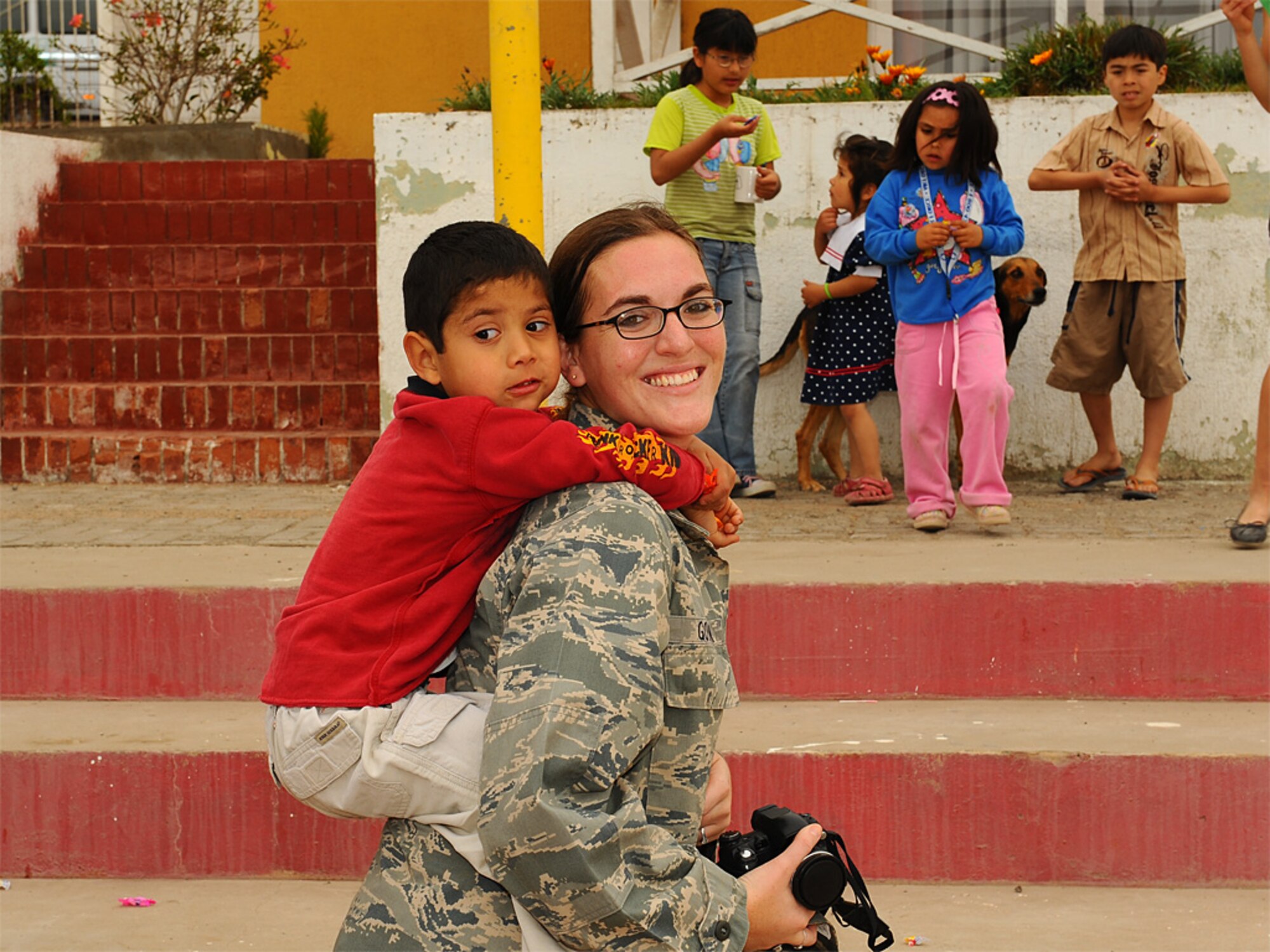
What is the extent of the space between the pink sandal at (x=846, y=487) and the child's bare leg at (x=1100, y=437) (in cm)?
95

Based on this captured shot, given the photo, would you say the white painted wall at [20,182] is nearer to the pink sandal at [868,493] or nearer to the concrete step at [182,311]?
the concrete step at [182,311]

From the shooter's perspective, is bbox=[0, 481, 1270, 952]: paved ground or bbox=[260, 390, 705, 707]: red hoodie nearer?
bbox=[260, 390, 705, 707]: red hoodie

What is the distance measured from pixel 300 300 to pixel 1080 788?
17.9 ft

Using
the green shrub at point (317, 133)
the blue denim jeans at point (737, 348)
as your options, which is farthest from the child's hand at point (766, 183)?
the green shrub at point (317, 133)

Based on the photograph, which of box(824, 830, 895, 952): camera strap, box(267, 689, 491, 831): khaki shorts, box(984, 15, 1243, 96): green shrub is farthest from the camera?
box(984, 15, 1243, 96): green shrub

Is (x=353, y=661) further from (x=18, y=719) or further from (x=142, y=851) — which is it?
(x=18, y=719)

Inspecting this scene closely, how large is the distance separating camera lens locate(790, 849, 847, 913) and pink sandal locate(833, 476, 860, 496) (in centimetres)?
470

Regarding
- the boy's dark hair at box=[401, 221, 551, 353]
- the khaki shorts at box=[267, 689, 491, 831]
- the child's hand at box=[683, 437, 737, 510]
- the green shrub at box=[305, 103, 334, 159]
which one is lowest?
the khaki shorts at box=[267, 689, 491, 831]

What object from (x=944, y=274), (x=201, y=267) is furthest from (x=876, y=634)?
(x=201, y=267)

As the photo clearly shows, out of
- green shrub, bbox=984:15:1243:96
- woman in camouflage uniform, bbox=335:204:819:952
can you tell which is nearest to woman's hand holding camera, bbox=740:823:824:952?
woman in camouflage uniform, bbox=335:204:819:952

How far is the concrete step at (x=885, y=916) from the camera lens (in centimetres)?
336

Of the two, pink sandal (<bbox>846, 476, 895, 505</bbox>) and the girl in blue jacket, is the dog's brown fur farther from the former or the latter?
the girl in blue jacket

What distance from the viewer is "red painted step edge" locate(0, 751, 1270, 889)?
3688 mm

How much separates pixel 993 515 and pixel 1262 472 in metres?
0.89
